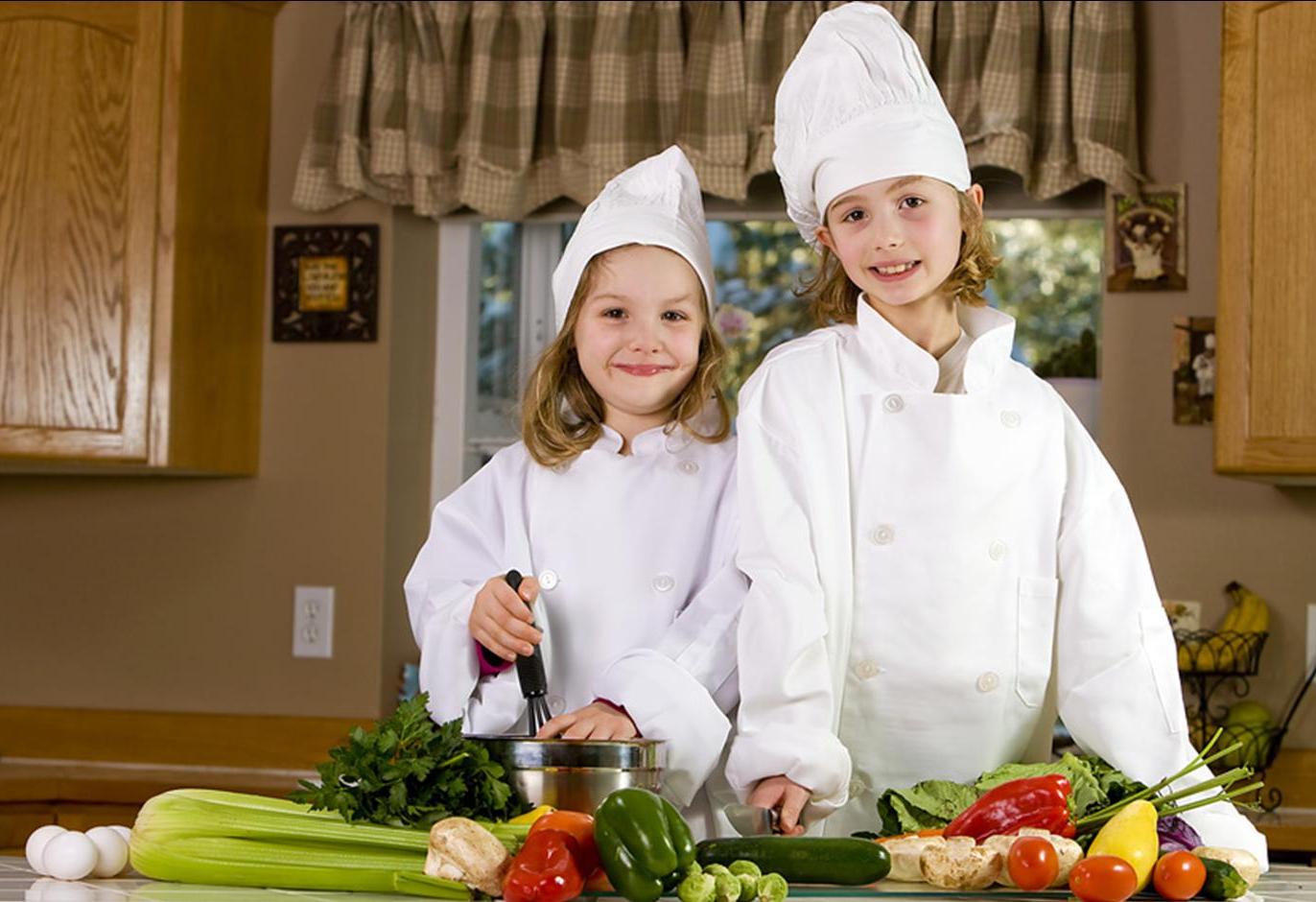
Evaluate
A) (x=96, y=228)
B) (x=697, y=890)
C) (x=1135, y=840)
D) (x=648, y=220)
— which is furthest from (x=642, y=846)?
(x=96, y=228)

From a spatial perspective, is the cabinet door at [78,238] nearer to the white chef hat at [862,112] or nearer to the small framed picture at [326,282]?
the small framed picture at [326,282]

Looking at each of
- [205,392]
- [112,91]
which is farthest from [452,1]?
[205,392]

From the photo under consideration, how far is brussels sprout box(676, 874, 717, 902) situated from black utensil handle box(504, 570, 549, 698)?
1.68 feet

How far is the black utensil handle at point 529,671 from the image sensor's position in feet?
5.70

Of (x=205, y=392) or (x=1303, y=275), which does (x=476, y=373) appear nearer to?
(x=205, y=392)

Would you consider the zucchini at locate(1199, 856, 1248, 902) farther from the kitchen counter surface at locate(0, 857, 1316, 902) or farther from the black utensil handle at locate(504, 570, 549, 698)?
the black utensil handle at locate(504, 570, 549, 698)

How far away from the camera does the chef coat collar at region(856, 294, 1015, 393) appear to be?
68.6 inches

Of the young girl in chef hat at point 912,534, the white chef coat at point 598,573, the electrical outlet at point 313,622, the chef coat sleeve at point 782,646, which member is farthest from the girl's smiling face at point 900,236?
the electrical outlet at point 313,622

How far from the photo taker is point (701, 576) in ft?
6.17

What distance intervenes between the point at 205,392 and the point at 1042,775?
2077mm

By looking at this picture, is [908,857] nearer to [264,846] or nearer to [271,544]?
[264,846]

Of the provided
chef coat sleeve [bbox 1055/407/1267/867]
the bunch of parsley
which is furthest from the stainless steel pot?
chef coat sleeve [bbox 1055/407/1267/867]

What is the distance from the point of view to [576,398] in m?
1.98

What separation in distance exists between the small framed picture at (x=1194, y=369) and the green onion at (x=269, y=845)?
1969 millimetres
